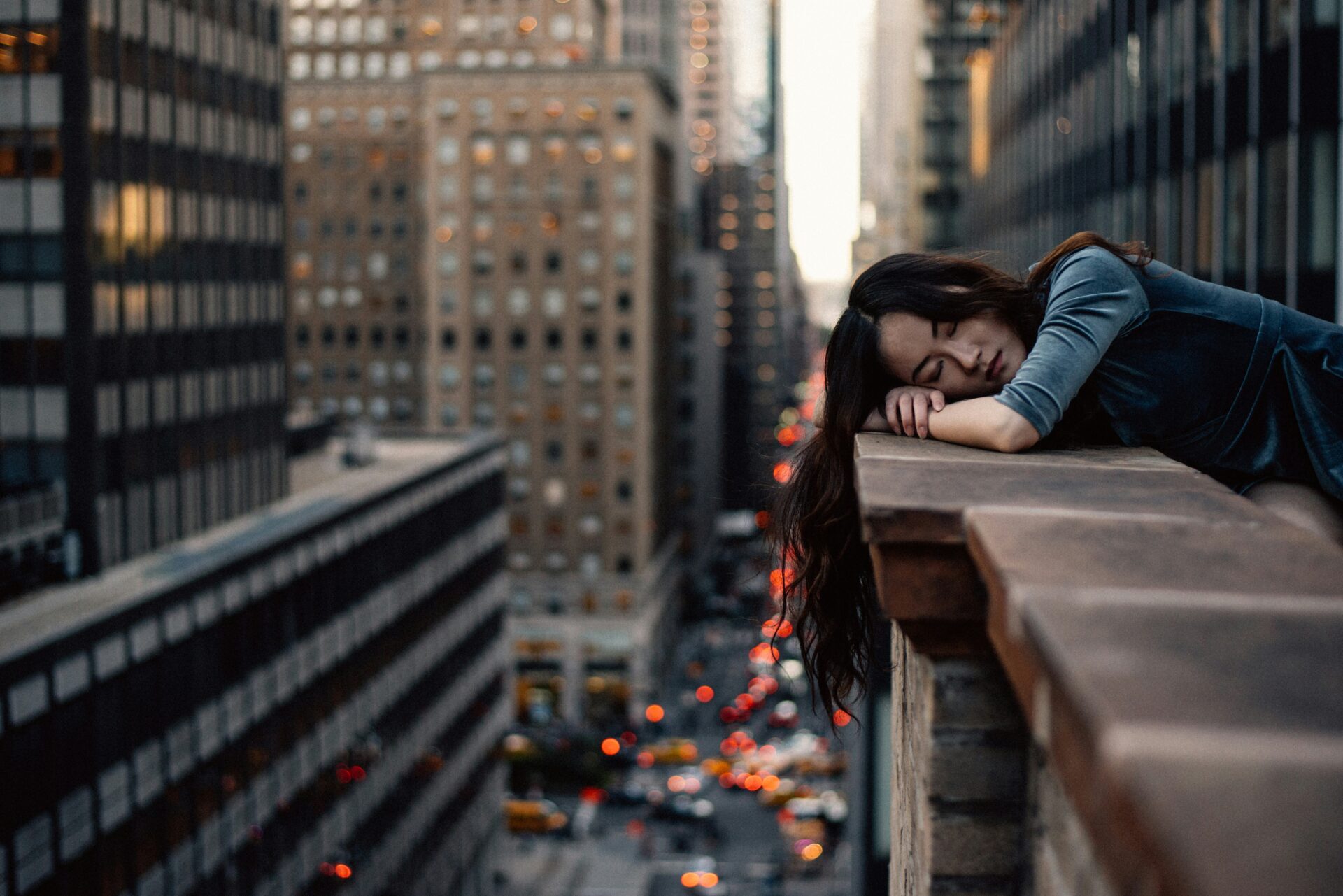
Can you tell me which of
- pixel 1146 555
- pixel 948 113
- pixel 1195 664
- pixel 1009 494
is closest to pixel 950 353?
pixel 1009 494

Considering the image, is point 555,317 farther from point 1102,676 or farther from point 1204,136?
point 1102,676

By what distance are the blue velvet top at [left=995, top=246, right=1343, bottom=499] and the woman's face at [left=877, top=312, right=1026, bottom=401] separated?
310mm

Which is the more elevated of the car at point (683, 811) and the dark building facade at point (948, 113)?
the dark building facade at point (948, 113)

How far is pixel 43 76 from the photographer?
93.8 feet

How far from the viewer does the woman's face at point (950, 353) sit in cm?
479

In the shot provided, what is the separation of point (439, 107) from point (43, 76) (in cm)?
5284

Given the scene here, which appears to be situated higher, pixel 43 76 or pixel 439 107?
pixel 439 107

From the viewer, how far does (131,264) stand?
30578 mm

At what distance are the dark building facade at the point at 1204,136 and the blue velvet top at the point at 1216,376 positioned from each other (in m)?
0.96

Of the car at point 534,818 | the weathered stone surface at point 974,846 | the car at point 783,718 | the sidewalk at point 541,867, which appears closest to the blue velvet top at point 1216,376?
the weathered stone surface at point 974,846

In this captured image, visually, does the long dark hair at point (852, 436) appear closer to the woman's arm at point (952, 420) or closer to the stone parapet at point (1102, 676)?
the woman's arm at point (952, 420)

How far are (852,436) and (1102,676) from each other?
3.04 meters

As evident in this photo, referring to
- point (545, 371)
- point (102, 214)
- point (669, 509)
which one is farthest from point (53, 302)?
point (669, 509)

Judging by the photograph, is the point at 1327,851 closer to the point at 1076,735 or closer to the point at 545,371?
the point at 1076,735
